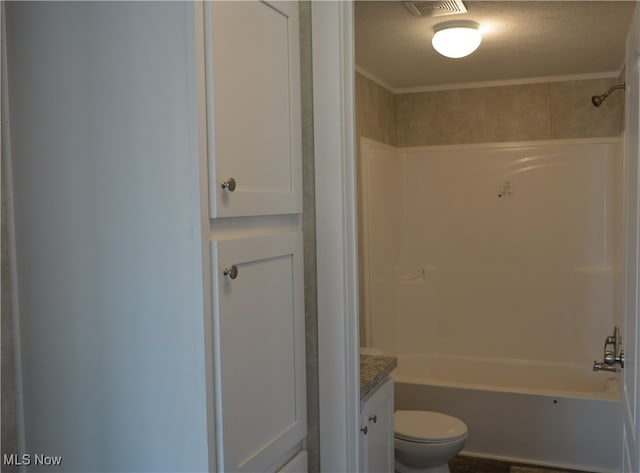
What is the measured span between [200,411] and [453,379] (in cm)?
335

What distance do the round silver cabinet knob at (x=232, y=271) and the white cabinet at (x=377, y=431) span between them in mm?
832

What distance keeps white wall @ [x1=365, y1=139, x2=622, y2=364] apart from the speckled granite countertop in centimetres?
161

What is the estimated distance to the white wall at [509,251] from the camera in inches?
165

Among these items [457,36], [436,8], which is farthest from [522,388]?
[436,8]

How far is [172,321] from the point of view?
142 cm

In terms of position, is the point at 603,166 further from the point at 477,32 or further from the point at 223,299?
the point at 223,299

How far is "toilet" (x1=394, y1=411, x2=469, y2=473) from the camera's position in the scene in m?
3.10

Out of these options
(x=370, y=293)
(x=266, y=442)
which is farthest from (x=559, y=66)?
(x=266, y=442)

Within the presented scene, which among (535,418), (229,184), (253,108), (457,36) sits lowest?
(535,418)

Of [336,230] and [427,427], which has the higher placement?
[336,230]

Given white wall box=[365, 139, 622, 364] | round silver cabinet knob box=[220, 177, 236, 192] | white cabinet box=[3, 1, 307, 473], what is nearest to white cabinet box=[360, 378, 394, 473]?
white cabinet box=[3, 1, 307, 473]

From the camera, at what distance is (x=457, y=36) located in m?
2.90

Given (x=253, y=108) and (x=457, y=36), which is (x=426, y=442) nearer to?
(x=457, y=36)

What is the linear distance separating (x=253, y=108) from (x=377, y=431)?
1292 mm
